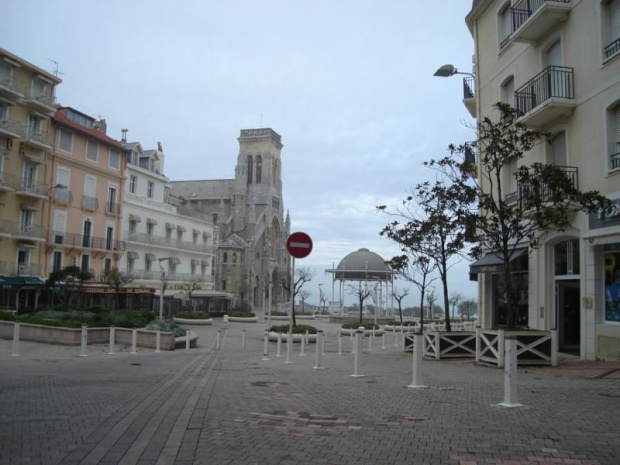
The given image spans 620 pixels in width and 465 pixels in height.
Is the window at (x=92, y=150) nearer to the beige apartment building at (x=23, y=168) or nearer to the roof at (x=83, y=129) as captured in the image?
the roof at (x=83, y=129)

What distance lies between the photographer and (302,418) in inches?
281

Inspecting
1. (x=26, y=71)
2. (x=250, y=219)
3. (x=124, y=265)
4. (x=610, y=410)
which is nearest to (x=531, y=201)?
(x=610, y=410)

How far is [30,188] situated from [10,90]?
6.67 m

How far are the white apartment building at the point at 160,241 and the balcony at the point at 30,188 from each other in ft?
36.6

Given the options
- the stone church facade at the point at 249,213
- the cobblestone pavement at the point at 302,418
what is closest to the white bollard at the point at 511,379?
the cobblestone pavement at the point at 302,418

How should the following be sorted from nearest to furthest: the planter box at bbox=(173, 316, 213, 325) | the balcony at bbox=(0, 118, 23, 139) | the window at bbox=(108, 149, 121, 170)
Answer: the balcony at bbox=(0, 118, 23, 139) → the planter box at bbox=(173, 316, 213, 325) → the window at bbox=(108, 149, 121, 170)

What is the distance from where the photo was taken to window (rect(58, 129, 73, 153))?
40438mm

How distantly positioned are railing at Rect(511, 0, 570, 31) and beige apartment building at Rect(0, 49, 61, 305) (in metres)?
29.4

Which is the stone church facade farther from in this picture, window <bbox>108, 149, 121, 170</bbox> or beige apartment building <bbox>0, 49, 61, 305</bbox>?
beige apartment building <bbox>0, 49, 61, 305</bbox>

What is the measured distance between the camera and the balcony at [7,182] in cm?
3486

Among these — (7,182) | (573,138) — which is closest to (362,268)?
(7,182)

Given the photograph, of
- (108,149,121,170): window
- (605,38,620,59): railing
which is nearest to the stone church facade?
(108,149,121,170): window

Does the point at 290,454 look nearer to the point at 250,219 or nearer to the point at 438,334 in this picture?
the point at 438,334

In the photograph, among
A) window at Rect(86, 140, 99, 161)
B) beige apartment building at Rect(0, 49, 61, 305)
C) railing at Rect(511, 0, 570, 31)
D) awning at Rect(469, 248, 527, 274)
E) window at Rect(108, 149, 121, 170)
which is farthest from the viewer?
window at Rect(108, 149, 121, 170)
